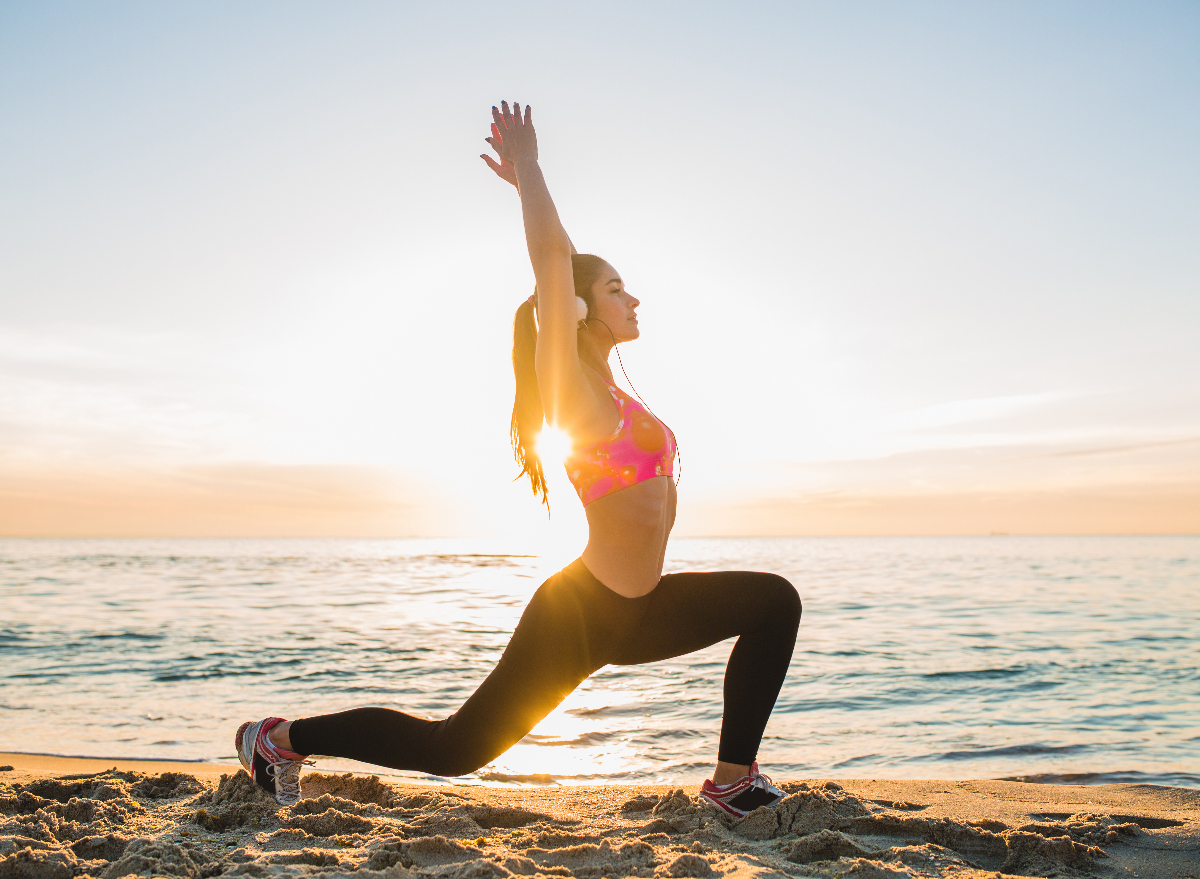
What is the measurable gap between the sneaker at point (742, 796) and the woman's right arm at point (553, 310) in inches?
58.0

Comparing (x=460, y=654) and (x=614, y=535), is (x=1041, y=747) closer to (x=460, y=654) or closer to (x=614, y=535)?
(x=614, y=535)

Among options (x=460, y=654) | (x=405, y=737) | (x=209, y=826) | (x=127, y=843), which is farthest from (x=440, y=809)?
(x=460, y=654)

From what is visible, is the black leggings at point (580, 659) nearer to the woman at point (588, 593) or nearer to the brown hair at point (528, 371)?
the woman at point (588, 593)

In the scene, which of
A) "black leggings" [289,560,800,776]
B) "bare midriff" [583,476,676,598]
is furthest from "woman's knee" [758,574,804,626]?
"bare midriff" [583,476,676,598]

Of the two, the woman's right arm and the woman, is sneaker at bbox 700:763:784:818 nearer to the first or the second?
the woman

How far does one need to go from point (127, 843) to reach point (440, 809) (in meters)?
1.09

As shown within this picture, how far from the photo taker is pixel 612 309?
2.99 meters

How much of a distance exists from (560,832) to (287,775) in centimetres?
111

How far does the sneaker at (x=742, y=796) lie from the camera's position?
2.98 metres

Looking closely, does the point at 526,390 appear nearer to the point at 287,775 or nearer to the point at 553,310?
the point at 553,310

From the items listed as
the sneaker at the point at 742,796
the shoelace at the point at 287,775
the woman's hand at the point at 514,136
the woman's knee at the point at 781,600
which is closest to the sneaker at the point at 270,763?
the shoelace at the point at 287,775

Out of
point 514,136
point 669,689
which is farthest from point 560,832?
point 669,689

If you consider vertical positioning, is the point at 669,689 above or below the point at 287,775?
below

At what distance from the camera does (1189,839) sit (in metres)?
2.86
